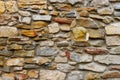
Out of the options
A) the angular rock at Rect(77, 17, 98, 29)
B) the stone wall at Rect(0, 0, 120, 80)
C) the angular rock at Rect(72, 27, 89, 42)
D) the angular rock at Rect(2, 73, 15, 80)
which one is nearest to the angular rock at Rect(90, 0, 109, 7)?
the stone wall at Rect(0, 0, 120, 80)

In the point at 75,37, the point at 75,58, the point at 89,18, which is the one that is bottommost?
the point at 75,58

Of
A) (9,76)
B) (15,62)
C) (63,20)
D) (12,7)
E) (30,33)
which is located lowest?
(9,76)

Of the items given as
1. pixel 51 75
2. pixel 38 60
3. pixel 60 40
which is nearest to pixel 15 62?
pixel 38 60

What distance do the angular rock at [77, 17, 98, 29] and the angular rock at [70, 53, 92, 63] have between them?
0.29 m

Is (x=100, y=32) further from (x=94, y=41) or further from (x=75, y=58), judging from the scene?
(x=75, y=58)

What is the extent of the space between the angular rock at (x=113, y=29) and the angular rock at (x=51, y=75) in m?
0.60

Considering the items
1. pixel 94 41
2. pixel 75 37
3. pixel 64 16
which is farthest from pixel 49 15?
pixel 94 41

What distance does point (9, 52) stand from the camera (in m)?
2.80

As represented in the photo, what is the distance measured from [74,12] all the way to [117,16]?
42 centimetres

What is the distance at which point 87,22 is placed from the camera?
276cm

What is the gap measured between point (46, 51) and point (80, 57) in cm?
34

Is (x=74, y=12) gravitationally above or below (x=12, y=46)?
above

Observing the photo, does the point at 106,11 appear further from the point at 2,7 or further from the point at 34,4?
the point at 2,7

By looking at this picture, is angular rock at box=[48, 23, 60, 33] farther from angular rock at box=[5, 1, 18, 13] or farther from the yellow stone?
the yellow stone
